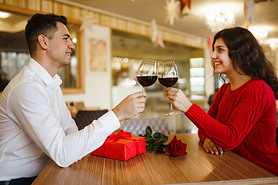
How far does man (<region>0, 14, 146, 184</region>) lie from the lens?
1.15 m

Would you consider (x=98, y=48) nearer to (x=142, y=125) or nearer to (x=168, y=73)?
(x=142, y=125)

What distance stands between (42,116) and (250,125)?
1.13 meters

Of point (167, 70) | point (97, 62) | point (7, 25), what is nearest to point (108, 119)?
point (167, 70)

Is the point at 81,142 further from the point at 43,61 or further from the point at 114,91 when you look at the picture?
the point at 114,91

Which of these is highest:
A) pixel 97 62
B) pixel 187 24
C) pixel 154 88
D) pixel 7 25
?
pixel 187 24

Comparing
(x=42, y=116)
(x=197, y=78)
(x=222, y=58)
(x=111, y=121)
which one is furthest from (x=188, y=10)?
(x=197, y=78)

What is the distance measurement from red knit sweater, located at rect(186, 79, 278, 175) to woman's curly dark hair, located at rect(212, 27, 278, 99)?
0.34 feet

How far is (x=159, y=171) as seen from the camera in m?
1.08

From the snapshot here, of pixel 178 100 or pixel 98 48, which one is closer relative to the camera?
pixel 178 100

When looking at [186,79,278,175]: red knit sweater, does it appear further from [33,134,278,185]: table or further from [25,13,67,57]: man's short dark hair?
[25,13,67,57]: man's short dark hair

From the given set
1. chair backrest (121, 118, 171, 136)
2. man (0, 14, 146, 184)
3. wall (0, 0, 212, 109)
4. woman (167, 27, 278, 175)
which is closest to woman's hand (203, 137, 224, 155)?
woman (167, 27, 278, 175)

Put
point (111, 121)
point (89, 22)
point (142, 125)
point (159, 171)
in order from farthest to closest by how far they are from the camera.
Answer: point (89, 22) < point (142, 125) < point (111, 121) < point (159, 171)

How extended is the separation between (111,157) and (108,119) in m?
0.23

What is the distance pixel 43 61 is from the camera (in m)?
1.52
